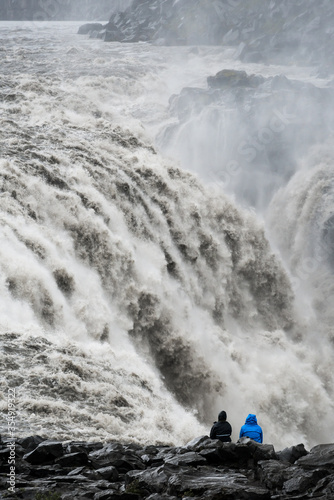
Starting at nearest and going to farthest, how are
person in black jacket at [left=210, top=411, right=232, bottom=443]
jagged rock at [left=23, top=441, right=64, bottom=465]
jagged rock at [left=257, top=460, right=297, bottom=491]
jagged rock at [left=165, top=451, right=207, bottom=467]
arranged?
jagged rock at [left=257, top=460, right=297, bottom=491]
jagged rock at [left=165, top=451, right=207, bottom=467]
jagged rock at [left=23, top=441, right=64, bottom=465]
person in black jacket at [left=210, top=411, right=232, bottom=443]

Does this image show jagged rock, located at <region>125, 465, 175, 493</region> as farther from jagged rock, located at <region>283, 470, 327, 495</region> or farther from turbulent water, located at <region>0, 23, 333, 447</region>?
turbulent water, located at <region>0, 23, 333, 447</region>

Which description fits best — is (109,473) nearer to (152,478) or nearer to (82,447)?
(152,478)

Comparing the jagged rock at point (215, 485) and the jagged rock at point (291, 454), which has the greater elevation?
the jagged rock at point (291, 454)

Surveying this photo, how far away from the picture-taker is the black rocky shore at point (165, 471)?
9.83m

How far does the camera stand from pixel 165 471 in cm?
1059

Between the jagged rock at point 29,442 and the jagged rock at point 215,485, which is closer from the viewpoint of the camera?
the jagged rock at point 215,485

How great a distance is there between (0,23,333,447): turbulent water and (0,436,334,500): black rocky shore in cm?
164

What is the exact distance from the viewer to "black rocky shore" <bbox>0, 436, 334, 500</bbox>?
9.83 m

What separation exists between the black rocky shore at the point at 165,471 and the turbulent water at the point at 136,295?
5.37 feet

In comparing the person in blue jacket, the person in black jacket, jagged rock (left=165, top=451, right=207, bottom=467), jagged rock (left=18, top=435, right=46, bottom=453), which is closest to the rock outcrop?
the person in blue jacket

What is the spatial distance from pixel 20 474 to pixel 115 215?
46.4ft

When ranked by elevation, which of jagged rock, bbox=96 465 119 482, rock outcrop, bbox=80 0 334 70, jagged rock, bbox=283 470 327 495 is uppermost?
rock outcrop, bbox=80 0 334 70

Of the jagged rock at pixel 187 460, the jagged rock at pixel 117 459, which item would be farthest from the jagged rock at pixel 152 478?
the jagged rock at pixel 117 459

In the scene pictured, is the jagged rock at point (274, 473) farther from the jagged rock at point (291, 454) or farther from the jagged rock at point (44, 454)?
the jagged rock at point (44, 454)
